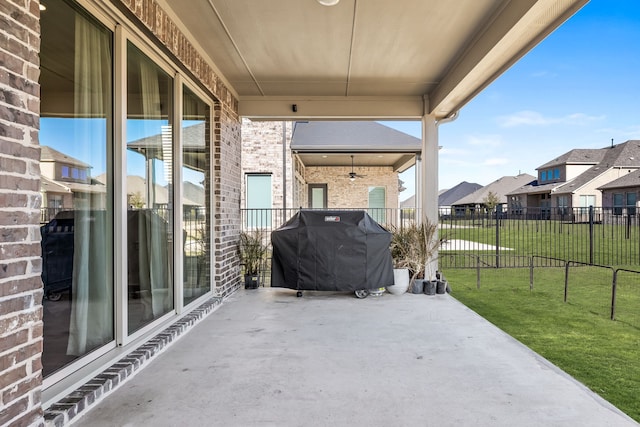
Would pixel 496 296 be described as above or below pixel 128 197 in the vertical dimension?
below

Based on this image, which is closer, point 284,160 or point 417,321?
point 417,321

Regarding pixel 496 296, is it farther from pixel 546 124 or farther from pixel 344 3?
pixel 546 124

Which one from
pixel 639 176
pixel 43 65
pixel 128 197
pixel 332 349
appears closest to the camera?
pixel 43 65

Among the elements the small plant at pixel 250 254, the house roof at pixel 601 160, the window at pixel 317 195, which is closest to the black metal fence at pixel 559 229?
the small plant at pixel 250 254

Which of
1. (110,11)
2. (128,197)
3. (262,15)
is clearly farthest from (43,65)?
(262,15)

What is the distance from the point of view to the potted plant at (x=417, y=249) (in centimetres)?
604

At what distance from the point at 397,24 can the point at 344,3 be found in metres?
0.69

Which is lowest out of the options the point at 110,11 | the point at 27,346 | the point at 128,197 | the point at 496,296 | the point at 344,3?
the point at 496,296

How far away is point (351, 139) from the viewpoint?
10.5 metres

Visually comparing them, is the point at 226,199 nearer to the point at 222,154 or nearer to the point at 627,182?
the point at 222,154

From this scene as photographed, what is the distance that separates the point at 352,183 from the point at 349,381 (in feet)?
39.1

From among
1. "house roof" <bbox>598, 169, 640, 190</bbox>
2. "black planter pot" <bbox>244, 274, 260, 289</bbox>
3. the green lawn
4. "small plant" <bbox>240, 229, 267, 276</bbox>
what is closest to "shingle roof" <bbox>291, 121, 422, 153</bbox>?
the green lawn

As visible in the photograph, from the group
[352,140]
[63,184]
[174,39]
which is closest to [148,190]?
[63,184]

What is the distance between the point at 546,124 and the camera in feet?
103
